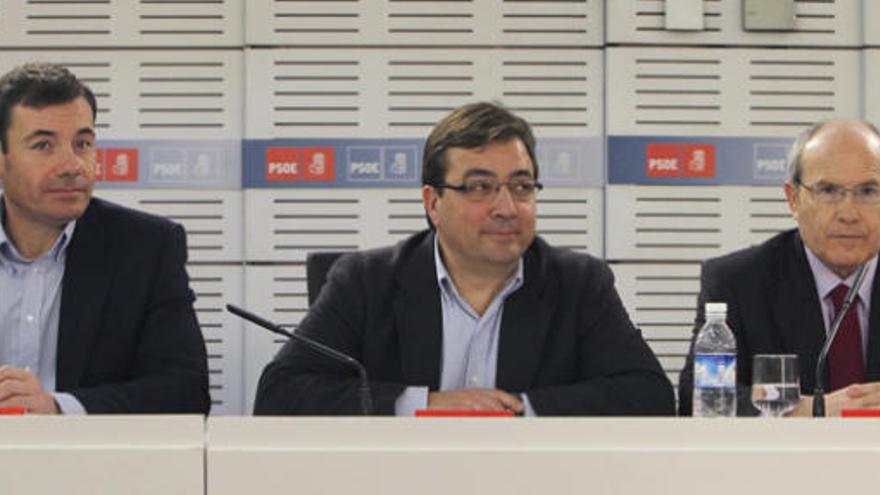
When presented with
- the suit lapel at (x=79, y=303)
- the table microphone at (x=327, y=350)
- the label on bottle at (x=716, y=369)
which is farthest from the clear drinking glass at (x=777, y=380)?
the suit lapel at (x=79, y=303)

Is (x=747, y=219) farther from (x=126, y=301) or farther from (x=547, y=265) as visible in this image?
(x=126, y=301)

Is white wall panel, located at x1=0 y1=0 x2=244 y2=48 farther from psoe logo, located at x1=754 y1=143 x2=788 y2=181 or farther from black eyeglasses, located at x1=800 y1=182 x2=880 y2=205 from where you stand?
black eyeglasses, located at x1=800 y1=182 x2=880 y2=205

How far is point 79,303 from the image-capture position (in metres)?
3.07

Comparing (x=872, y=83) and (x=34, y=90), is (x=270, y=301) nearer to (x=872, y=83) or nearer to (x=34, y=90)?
(x=34, y=90)

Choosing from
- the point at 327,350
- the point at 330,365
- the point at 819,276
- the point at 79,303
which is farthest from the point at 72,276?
the point at 819,276

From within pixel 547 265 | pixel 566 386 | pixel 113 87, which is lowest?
pixel 566 386

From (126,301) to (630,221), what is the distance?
68.2 inches

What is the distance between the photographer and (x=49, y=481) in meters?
1.62

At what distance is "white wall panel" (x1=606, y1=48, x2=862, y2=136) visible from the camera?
429 centimetres

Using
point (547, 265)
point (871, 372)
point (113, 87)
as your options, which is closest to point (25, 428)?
point (547, 265)

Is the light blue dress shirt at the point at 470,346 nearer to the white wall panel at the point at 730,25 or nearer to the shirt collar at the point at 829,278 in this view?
the shirt collar at the point at 829,278

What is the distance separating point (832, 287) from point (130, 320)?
1.54 m

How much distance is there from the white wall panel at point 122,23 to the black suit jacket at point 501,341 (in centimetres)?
146

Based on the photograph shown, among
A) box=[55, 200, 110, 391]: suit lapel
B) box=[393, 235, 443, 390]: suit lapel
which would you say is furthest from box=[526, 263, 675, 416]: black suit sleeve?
box=[55, 200, 110, 391]: suit lapel
